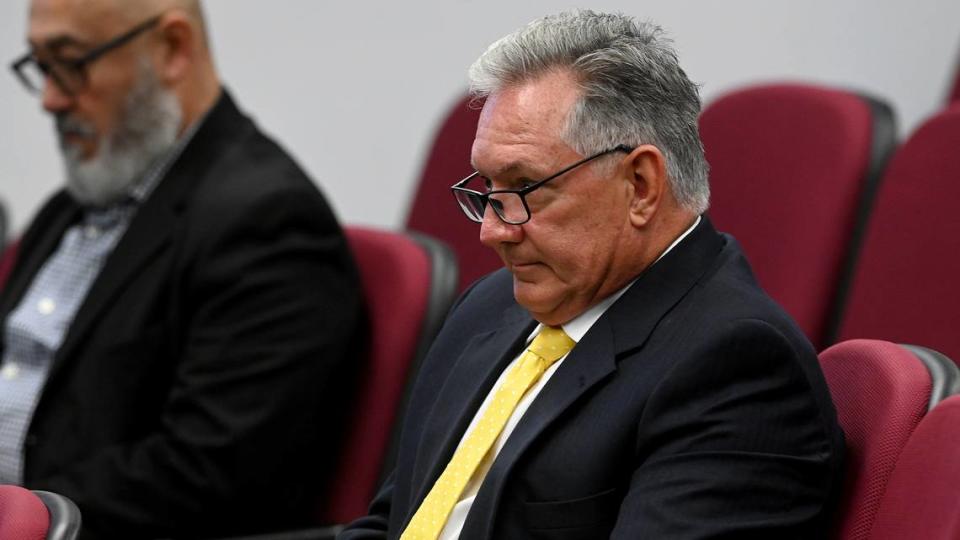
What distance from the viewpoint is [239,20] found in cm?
359

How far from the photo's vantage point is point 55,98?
8.25 ft

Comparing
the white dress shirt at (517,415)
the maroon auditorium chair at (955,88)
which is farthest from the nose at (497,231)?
the maroon auditorium chair at (955,88)

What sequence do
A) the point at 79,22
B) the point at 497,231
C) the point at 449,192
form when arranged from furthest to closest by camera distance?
the point at 449,192, the point at 79,22, the point at 497,231

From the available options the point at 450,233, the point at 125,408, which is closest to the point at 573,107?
the point at 125,408

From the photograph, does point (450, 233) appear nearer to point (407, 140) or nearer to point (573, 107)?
point (407, 140)

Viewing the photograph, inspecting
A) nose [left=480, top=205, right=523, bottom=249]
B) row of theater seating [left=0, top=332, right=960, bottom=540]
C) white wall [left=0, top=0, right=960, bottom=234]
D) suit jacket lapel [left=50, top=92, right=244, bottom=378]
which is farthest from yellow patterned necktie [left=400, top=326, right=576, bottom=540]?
white wall [left=0, top=0, right=960, bottom=234]

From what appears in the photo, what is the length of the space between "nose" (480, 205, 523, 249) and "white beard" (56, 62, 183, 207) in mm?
1137

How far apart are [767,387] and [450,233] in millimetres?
1425

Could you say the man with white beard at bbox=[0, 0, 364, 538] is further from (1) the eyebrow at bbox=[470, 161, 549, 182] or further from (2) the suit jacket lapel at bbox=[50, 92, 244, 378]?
(1) the eyebrow at bbox=[470, 161, 549, 182]

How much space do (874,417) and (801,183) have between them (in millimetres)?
857

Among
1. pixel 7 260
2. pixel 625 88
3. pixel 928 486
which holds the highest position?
pixel 625 88

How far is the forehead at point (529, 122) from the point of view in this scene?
1.46 m

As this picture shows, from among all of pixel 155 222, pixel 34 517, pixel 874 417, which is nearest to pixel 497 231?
pixel 874 417

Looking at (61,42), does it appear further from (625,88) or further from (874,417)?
(874,417)
